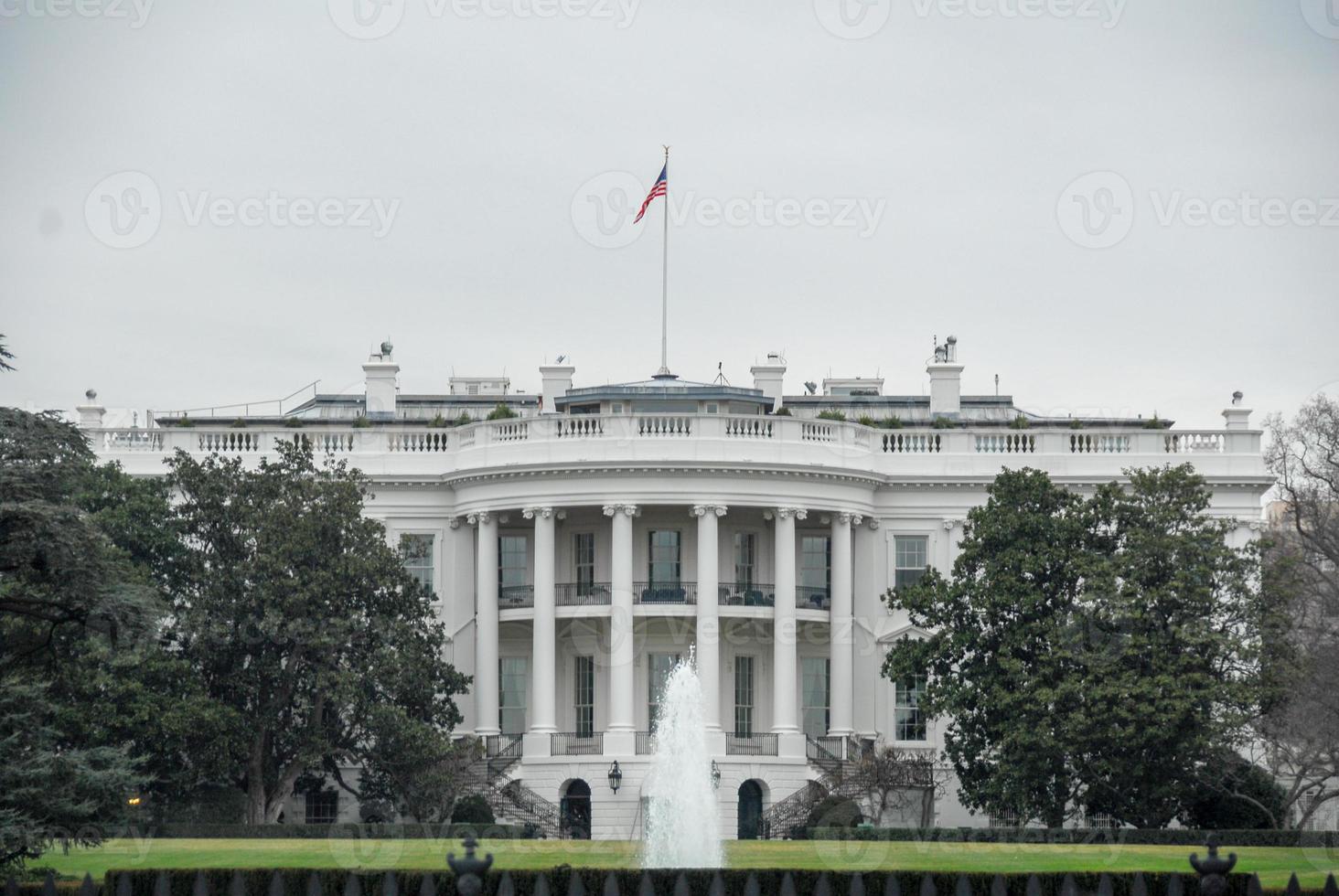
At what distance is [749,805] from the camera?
66.7m

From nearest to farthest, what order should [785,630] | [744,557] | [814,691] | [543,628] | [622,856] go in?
1. [622,856]
2. [785,630]
3. [543,628]
4. [814,691]
5. [744,557]

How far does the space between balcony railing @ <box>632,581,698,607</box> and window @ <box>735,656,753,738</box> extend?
259cm

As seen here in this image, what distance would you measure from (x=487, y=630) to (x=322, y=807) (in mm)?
6698

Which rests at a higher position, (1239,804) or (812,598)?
(812,598)

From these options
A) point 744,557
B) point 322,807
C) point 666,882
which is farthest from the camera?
point 744,557

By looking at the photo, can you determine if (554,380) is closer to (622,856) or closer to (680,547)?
(680,547)

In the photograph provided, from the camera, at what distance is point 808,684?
70938 mm

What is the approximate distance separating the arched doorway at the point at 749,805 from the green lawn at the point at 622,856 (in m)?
16.0

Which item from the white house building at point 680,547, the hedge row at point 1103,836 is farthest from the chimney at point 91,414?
the hedge row at point 1103,836

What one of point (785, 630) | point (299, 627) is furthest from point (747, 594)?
point (299, 627)

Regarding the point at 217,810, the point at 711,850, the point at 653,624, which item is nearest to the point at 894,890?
the point at 711,850

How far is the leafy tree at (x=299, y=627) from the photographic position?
198 feet

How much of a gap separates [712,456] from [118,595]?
35.3 metres

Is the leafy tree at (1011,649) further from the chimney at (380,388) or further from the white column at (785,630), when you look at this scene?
the chimney at (380,388)
